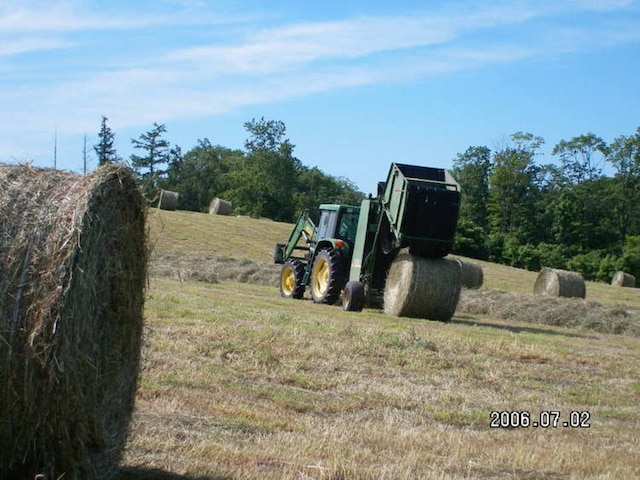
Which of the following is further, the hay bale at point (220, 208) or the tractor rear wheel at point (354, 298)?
the hay bale at point (220, 208)

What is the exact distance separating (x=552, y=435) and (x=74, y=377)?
4.03 m

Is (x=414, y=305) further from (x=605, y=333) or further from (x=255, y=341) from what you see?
(x=255, y=341)

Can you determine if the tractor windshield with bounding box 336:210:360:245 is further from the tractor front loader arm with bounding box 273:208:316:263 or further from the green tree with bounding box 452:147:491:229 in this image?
the green tree with bounding box 452:147:491:229

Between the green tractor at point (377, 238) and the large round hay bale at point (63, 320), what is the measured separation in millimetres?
10680

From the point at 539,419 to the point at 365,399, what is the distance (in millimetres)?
1509

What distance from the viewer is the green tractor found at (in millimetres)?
15773

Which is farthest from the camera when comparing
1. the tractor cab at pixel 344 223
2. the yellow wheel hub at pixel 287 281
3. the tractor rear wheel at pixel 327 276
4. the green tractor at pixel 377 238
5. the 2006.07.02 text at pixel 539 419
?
the yellow wheel hub at pixel 287 281

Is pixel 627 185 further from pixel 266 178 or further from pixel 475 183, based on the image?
pixel 266 178

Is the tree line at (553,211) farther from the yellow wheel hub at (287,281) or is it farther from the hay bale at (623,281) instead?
the yellow wheel hub at (287,281)

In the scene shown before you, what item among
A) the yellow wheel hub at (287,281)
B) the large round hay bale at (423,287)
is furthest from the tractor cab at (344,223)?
the large round hay bale at (423,287)

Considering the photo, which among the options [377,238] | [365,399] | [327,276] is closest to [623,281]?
[327,276]

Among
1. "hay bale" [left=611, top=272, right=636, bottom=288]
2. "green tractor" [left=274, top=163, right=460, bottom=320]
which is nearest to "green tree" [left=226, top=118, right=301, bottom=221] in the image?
"hay bale" [left=611, top=272, right=636, bottom=288]

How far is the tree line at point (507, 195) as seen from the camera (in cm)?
5909

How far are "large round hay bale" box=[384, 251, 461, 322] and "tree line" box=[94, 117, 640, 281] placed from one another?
40.1 m
